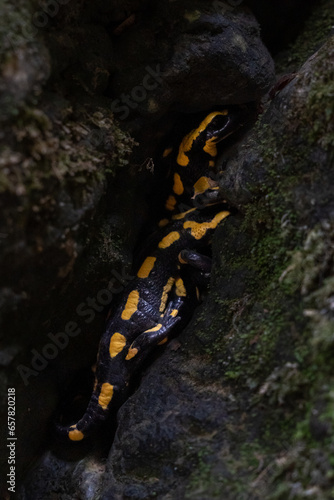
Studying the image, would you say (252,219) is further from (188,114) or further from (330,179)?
(188,114)

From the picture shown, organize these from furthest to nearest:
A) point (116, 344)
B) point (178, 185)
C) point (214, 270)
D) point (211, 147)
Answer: point (178, 185) → point (211, 147) → point (116, 344) → point (214, 270)

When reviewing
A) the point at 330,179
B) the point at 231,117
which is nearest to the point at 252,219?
the point at 330,179

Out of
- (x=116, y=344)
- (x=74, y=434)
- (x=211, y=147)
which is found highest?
(x=211, y=147)

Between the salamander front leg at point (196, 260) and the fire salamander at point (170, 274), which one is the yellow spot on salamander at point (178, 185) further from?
the salamander front leg at point (196, 260)

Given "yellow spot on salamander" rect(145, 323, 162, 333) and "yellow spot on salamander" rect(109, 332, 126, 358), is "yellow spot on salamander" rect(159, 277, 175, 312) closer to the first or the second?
"yellow spot on salamander" rect(145, 323, 162, 333)

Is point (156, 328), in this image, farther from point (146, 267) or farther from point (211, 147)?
point (211, 147)

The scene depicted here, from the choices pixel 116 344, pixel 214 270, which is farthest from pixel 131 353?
pixel 214 270
